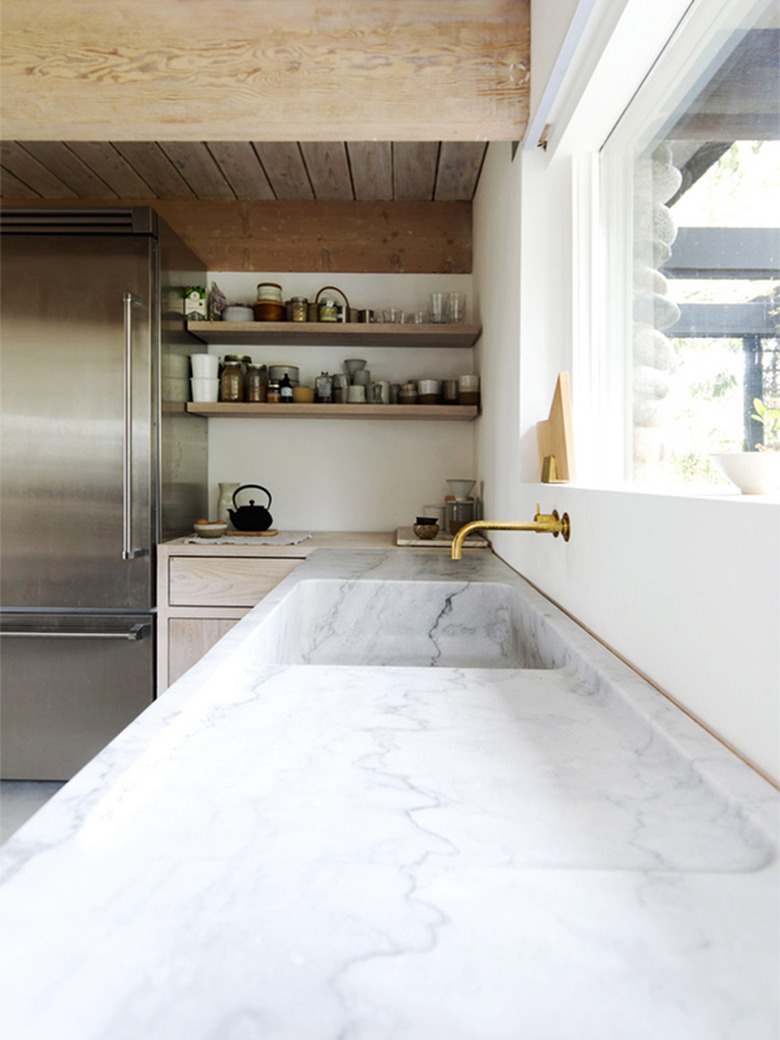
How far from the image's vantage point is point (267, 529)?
2.65 metres

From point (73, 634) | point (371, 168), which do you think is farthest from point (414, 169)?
point (73, 634)

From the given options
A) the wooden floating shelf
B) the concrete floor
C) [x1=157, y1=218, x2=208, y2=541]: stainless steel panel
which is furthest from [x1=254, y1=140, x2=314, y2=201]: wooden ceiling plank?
the concrete floor

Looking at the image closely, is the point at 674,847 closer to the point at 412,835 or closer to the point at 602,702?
the point at 412,835

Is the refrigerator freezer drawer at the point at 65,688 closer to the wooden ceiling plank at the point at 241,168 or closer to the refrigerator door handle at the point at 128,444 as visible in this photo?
the refrigerator door handle at the point at 128,444

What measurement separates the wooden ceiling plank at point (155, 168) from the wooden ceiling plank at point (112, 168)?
0.02 metres

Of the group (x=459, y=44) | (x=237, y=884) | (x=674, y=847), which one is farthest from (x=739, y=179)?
(x=459, y=44)

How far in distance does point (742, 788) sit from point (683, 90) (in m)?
1.11

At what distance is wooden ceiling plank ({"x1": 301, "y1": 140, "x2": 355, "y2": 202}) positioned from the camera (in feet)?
8.05

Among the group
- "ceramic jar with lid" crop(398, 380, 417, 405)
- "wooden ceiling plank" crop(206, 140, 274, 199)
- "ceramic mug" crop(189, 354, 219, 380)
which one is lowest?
"ceramic jar with lid" crop(398, 380, 417, 405)

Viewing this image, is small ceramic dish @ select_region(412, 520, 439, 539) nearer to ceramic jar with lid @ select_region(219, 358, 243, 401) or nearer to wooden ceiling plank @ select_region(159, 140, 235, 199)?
ceramic jar with lid @ select_region(219, 358, 243, 401)

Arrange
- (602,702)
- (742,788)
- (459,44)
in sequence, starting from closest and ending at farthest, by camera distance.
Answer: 1. (742,788)
2. (602,702)
3. (459,44)

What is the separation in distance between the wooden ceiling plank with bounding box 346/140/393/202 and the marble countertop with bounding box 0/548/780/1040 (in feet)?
7.51

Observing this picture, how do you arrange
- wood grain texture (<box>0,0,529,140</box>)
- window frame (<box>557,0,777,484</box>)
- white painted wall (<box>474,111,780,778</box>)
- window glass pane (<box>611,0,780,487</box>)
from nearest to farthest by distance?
white painted wall (<box>474,111,780,778</box>) → window glass pane (<box>611,0,780,487</box>) → window frame (<box>557,0,777,484</box>) → wood grain texture (<box>0,0,529,140</box>)

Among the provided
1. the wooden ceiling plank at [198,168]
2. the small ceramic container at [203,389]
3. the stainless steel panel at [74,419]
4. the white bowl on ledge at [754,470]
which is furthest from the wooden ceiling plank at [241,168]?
the white bowl on ledge at [754,470]
